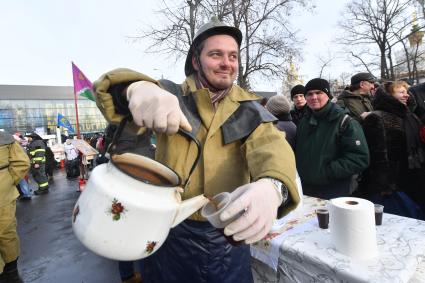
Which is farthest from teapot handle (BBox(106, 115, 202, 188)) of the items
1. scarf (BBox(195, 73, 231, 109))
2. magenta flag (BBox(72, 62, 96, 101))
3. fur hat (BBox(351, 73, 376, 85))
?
magenta flag (BBox(72, 62, 96, 101))

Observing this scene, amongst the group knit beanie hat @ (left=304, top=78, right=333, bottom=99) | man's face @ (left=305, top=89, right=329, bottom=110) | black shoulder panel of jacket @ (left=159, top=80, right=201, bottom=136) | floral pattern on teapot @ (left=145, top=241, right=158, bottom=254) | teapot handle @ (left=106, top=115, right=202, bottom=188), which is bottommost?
floral pattern on teapot @ (left=145, top=241, right=158, bottom=254)

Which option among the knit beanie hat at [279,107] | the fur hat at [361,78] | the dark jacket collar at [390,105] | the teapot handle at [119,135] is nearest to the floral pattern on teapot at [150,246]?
the teapot handle at [119,135]

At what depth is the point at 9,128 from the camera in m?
34.0

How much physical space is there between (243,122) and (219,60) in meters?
0.31

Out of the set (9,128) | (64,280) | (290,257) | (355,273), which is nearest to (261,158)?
(355,273)

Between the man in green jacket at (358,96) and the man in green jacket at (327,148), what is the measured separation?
0.97 m

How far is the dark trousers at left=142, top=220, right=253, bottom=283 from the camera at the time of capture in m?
1.21

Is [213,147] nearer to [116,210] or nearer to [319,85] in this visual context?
[116,210]

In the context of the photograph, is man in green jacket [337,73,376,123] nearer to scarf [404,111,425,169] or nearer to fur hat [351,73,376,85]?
fur hat [351,73,376,85]

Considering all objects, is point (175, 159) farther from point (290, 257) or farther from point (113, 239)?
point (290, 257)

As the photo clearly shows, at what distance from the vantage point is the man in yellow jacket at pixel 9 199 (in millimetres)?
3370

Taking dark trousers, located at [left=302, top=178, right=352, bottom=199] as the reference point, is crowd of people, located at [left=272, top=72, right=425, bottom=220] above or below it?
above

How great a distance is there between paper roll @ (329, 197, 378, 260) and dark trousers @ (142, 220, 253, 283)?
1.78ft

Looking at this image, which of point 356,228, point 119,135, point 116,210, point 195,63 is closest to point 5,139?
point 195,63
